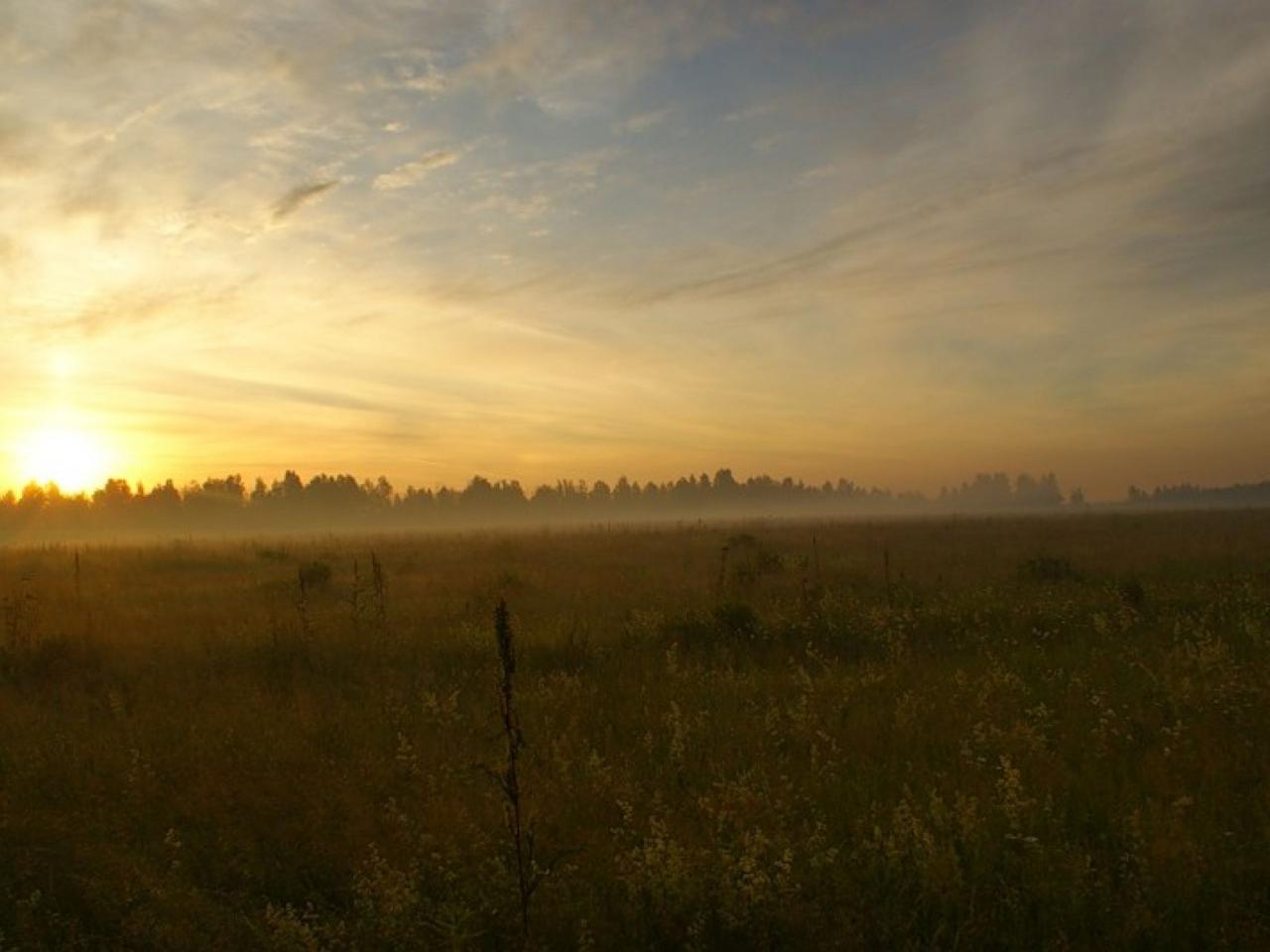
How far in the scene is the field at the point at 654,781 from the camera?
3934 millimetres

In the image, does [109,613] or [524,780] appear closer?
[524,780]

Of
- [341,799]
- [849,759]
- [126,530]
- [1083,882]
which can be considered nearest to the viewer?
[1083,882]

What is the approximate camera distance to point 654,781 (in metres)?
5.54

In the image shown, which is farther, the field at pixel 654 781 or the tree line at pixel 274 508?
the tree line at pixel 274 508

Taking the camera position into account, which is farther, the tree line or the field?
the tree line

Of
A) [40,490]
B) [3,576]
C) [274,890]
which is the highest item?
[40,490]

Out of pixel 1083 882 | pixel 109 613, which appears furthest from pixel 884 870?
pixel 109 613

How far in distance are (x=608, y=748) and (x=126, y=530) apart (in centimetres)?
13225

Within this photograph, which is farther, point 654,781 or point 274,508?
point 274,508

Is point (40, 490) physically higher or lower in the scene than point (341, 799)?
higher

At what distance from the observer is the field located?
12.9 ft

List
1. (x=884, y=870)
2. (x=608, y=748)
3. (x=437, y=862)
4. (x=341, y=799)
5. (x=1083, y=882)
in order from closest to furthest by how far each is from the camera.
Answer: (x=1083, y=882) < (x=884, y=870) < (x=437, y=862) < (x=341, y=799) < (x=608, y=748)

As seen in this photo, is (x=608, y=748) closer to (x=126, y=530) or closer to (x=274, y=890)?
(x=274, y=890)

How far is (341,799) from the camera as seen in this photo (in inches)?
207
